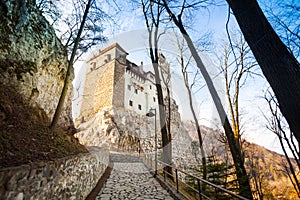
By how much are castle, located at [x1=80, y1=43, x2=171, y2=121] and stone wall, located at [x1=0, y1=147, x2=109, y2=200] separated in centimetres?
2057

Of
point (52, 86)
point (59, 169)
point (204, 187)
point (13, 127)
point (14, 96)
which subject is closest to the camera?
point (59, 169)

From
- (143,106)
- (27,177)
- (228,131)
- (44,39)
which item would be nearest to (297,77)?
(27,177)

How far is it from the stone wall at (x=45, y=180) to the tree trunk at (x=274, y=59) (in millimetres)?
2902

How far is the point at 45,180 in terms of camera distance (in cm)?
211

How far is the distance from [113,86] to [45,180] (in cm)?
2342

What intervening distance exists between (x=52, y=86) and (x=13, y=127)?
4.14 m

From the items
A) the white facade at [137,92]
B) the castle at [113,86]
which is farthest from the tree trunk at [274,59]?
the white facade at [137,92]

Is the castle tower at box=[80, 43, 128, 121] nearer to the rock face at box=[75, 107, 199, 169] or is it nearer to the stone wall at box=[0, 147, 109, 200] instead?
the rock face at box=[75, 107, 199, 169]

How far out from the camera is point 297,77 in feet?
5.45

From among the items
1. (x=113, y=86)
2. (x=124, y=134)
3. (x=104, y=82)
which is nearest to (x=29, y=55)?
(x=124, y=134)

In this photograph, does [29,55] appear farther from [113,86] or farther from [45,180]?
[113,86]

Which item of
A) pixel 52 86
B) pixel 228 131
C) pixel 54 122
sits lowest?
pixel 228 131

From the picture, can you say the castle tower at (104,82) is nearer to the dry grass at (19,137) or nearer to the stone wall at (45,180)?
the dry grass at (19,137)

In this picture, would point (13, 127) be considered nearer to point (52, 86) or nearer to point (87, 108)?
point (52, 86)
